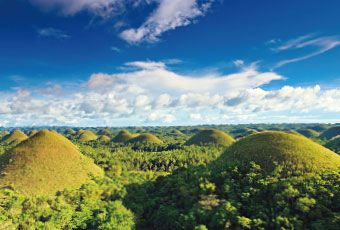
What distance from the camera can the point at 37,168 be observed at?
47875mm

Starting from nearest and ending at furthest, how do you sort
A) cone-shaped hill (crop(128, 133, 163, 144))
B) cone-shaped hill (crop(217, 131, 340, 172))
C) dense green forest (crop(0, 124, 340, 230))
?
1. dense green forest (crop(0, 124, 340, 230))
2. cone-shaped hill (crop(217, 131, 340, 172))
3. cone-shaped hill (crop(128, 133, 163, 144))

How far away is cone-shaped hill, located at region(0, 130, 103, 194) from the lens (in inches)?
1725

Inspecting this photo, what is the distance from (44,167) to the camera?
1916 inches

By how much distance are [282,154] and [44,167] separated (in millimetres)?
35520

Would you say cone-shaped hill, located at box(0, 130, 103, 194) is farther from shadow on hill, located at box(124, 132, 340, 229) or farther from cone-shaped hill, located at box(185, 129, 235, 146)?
cone-shaped hill, located at box(185, 129, 235, 146)

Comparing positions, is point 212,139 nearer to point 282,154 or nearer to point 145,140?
point 145,140

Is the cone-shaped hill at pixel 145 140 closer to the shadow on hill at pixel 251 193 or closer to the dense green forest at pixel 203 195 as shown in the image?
the dense green forest at pixel 203 195

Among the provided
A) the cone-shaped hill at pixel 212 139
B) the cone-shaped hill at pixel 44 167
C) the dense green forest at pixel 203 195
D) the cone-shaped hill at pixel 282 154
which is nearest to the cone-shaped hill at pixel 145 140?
the cone-shaped hill at pixel 212 139

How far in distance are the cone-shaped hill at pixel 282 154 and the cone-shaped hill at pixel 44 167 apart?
909 inches

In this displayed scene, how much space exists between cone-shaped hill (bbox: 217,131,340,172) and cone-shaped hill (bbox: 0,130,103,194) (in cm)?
2308

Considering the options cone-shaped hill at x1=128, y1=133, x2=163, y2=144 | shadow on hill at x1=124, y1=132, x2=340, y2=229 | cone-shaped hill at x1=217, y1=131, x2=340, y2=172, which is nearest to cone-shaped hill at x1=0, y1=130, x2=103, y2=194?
shadow on hill at x1=124, y1=132, x2=340, y2=229

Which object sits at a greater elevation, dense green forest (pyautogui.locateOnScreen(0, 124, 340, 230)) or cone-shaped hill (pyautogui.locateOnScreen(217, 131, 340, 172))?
cone-shaped hill (pyautogui.locateOnScreen(217, 131, 340, 172))

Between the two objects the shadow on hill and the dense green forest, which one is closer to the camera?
the shadow on hill

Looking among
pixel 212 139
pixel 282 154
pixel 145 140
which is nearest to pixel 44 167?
pixel 282 154
